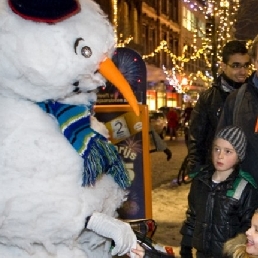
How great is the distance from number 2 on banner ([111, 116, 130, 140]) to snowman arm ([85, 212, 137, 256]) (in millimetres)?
2487

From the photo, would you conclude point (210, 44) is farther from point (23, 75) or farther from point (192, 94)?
point (192, 94)

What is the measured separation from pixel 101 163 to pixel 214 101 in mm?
2306

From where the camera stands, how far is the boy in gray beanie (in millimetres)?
3396

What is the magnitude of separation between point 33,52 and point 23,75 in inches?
4.7

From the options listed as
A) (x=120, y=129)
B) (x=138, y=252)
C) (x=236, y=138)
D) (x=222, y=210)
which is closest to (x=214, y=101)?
(x=120, y=129)

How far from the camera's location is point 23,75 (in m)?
2.41

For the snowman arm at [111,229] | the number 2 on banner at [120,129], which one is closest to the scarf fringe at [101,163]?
the snowman arm at [111,229]

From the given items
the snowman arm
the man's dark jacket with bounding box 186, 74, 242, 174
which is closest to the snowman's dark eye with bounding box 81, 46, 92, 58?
the snowman arm

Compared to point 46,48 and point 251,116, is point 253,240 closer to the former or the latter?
point 251,116

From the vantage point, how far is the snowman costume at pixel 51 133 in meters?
2.35

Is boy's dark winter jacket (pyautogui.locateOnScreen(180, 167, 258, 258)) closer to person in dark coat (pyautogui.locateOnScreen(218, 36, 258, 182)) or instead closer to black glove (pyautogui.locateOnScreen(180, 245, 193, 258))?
person in dark coat (pyautogui.locateOnScreen(218, 36, 258, 182))

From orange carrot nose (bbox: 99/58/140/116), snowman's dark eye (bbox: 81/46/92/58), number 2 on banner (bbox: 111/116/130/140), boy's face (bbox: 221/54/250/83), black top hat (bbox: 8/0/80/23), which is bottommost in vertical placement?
number 2 on banner (bbox: 111/116/130/140)

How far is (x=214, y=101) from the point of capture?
15.3ft

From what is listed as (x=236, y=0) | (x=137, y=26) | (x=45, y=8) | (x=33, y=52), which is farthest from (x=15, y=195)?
(x=137, y=26)
